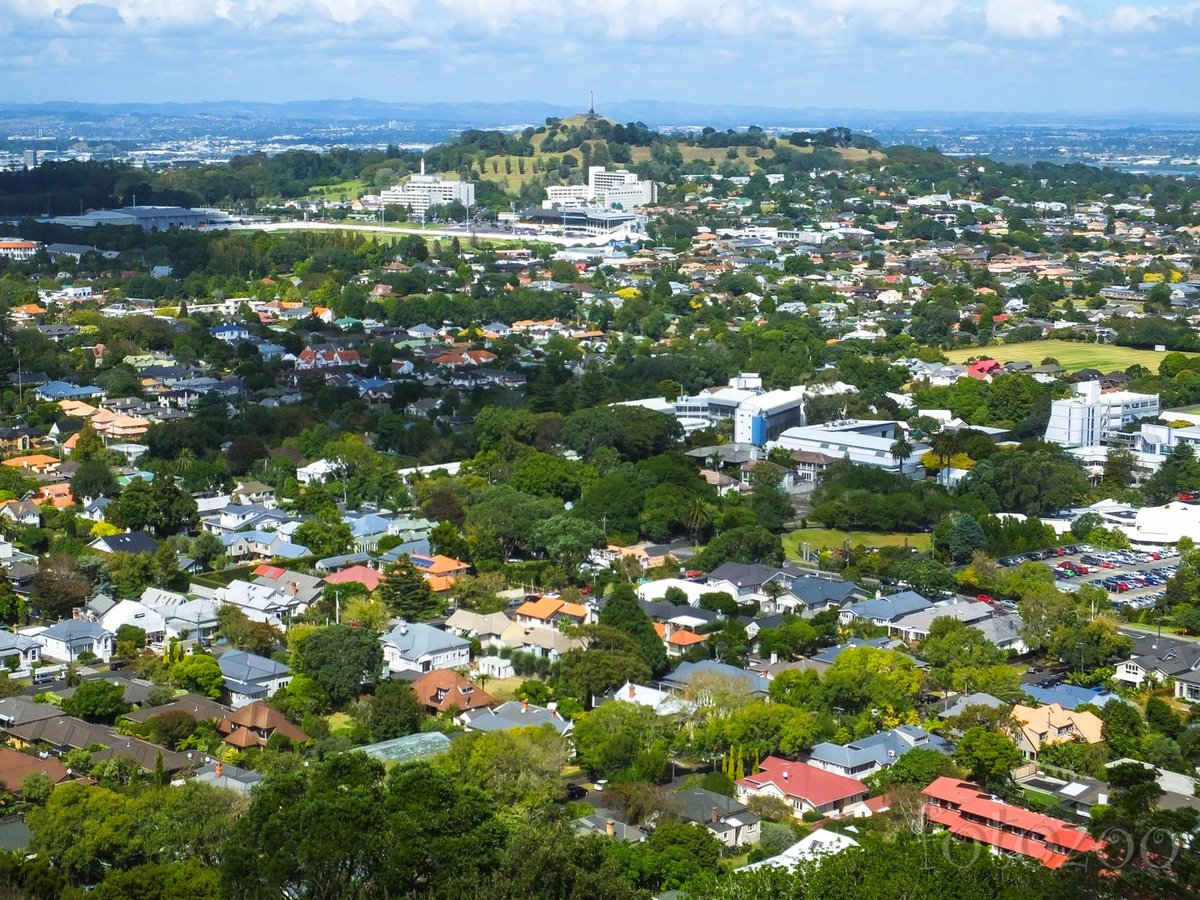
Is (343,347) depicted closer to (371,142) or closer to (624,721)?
(624,721)

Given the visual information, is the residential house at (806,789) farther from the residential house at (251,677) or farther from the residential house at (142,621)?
the residential house at (142,621)

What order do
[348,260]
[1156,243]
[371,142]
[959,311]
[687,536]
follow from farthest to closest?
[371,142], [1156,243], [348,260], [959,311], [687,536]

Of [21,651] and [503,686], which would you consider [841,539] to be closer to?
[503,686]

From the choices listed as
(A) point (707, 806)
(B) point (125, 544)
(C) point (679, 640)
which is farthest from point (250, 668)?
(A) point (707, 806)

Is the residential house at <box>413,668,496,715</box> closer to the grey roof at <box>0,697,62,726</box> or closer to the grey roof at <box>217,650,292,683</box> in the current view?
the grey roof at <box>217,650,292,683</box>

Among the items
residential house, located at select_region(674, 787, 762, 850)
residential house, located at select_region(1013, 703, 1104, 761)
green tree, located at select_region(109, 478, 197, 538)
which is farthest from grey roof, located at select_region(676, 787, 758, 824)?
green tree, located at select_region(109, 478, 197, 538)

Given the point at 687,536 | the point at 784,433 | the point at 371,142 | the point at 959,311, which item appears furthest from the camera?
the point at 371,142

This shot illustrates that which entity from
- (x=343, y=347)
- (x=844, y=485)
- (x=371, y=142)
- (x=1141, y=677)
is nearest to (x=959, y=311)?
(x=343, y=347)

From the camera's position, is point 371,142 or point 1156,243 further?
point 371,142
